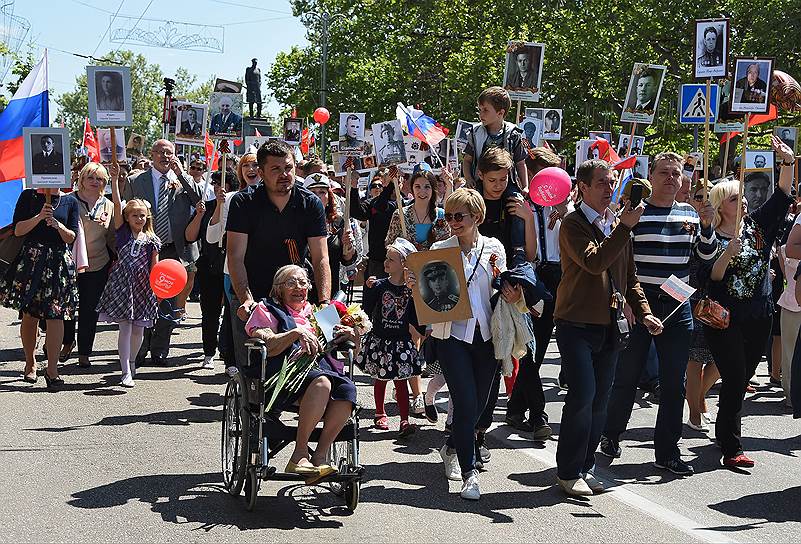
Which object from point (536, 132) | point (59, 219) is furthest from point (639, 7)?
point (59, 219)

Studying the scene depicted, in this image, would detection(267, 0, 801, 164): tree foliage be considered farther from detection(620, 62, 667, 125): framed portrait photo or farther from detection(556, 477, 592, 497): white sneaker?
detection(556, 477, 592, 497): white sneaker

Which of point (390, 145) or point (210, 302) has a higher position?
point (390, 145)

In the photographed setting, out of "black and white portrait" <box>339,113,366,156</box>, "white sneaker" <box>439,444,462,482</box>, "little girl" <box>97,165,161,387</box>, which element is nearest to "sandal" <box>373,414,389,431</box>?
"white sneaker" <box>439,444,462,482</box>

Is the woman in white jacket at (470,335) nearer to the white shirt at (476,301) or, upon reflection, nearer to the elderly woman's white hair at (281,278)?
the white shirt at (476,301)

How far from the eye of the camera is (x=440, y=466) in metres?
7.93

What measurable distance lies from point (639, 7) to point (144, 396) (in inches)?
1005

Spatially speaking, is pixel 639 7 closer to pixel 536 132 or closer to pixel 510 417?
pixel 536 132

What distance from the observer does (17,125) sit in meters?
11.3

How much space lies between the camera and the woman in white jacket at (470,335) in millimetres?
7102

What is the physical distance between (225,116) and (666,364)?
7656 millimetres

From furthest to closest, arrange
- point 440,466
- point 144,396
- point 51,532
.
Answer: point 144,396 < point 440,466 < point 51,532

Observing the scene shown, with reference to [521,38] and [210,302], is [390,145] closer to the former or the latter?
[210,302]

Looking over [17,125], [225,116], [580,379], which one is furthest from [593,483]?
[225,116]

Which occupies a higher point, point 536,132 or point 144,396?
point 536,132
